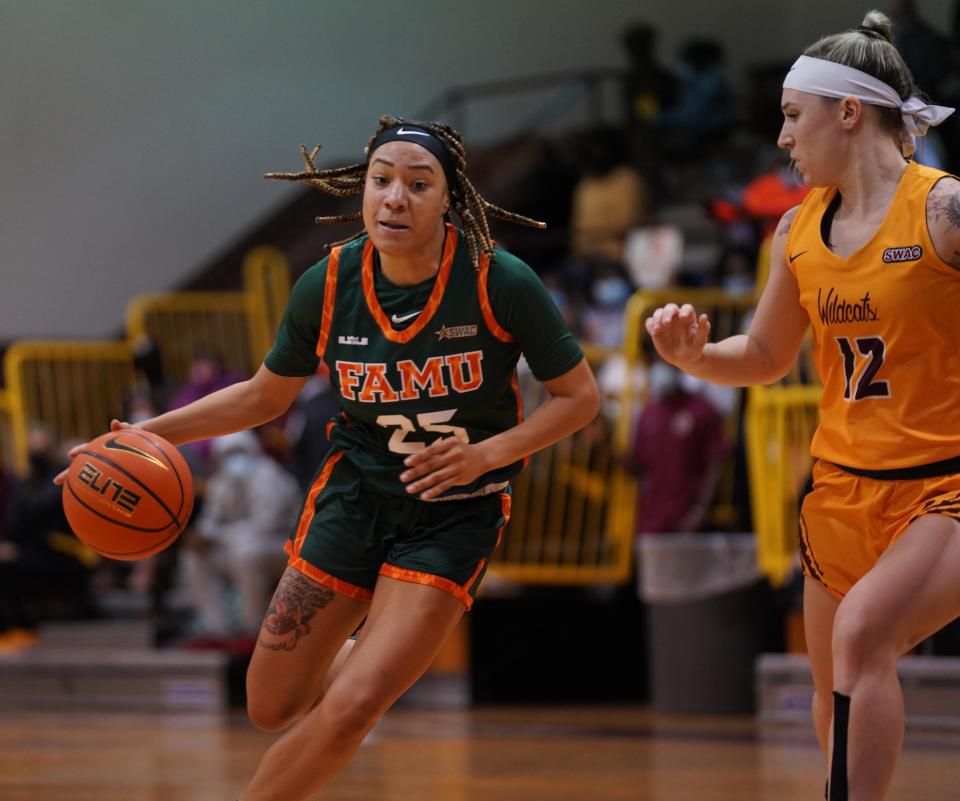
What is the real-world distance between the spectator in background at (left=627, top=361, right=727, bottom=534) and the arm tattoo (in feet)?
16.6

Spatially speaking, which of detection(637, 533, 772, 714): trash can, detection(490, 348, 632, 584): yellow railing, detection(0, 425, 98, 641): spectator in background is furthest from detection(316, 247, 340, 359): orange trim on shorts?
detection(0, 425, 98, 641): spectator in background

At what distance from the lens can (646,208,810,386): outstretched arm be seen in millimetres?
4113

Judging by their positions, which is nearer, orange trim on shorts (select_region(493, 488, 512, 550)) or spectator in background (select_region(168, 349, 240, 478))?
orange trim on shorts (select_region(493, 488, 512, 550))

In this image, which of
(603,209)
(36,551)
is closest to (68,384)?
(36,551)

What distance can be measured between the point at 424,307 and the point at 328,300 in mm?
260

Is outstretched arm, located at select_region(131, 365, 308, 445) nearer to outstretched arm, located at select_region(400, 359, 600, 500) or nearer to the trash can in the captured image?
outstretched arm, located at select_region(400, 359, 600, 500)

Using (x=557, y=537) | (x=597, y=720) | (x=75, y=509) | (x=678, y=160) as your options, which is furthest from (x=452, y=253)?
(x=678, y=160)

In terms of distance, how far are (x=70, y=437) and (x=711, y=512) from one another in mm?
5156

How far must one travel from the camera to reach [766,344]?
13.7 ft

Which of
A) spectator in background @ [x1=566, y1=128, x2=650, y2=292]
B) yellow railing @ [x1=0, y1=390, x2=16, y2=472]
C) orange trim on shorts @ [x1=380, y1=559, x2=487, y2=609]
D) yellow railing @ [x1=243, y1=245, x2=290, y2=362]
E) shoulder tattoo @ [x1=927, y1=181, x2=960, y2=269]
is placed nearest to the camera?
shoulder tattoo @ [x1=927, y1=181, x2=960, y2=269]

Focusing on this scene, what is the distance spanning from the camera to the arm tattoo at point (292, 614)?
4.13 metres

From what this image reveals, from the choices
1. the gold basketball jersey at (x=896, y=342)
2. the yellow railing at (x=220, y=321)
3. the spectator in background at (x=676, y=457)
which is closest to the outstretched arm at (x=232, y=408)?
the gold basketball jersey at (x=896, y=342)

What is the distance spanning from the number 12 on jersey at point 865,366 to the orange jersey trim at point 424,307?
3.22 feet

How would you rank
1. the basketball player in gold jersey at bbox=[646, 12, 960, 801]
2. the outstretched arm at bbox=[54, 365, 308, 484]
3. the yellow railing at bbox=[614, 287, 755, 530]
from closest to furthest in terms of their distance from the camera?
the basketball player in gold jersey at bbox=[646, 12, 960, 801], the outstretched arm at bbox=[54, 365, 308, 484], the yellow railing at bbox=[614, 287, 755, 530]
